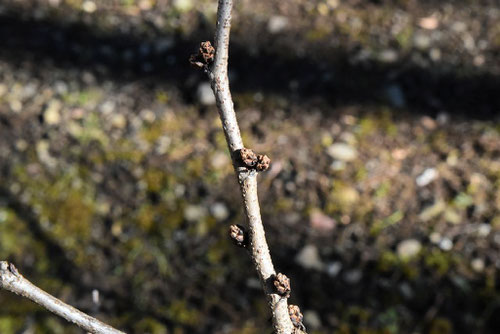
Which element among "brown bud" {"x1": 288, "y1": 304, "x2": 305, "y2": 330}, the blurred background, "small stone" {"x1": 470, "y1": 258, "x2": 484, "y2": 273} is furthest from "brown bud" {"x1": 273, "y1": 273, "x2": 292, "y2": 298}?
"small stone" {"x1": 470, "y1": 258, "x2": 484, "y2": 273}

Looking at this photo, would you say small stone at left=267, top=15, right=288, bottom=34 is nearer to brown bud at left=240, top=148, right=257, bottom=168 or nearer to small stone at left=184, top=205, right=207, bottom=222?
small stone at left=184, top=205, right=207, bottom=222

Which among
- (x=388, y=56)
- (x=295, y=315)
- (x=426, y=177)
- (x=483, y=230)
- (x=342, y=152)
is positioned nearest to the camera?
(x=295, y=315)

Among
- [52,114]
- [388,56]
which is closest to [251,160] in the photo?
[52,114]

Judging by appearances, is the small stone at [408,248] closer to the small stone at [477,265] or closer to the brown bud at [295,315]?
the small stone at [477,265]

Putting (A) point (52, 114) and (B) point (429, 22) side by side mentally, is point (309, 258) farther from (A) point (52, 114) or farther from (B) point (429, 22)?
(B) point (429, 22)

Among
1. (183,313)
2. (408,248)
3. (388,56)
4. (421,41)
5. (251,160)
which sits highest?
(421,41)
